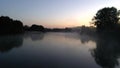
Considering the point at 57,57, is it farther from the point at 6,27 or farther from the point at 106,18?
the point at 6,27

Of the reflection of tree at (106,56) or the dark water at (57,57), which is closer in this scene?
the dark water at (57,57)

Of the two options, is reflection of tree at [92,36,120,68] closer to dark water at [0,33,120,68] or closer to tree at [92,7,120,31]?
dark water at [0,33,120,68]

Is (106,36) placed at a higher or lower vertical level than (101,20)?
lower

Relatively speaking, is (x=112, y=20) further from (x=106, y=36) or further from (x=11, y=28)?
(x=11, y=28)

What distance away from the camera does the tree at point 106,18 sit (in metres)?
46.4

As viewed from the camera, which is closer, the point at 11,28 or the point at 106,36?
the point at 106,36

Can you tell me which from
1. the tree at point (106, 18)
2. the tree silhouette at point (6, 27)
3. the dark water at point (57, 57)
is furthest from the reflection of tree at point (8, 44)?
the tree silhouette at point (6, 27)

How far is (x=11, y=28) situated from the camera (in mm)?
66000

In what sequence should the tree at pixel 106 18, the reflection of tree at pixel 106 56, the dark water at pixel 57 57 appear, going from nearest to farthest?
the dark water at pixel 57 57
the reflection of tree at pixel 106 56
the tree at pixel 106 18

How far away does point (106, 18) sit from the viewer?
47750mm

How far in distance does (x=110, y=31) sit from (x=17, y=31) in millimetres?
42977

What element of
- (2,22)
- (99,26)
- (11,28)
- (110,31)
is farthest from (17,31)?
(110,31)

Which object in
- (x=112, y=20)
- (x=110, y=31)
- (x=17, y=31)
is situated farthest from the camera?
(x=17, y=31)

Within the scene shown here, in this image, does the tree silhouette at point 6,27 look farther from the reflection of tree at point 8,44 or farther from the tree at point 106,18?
the tree at point 106,18
